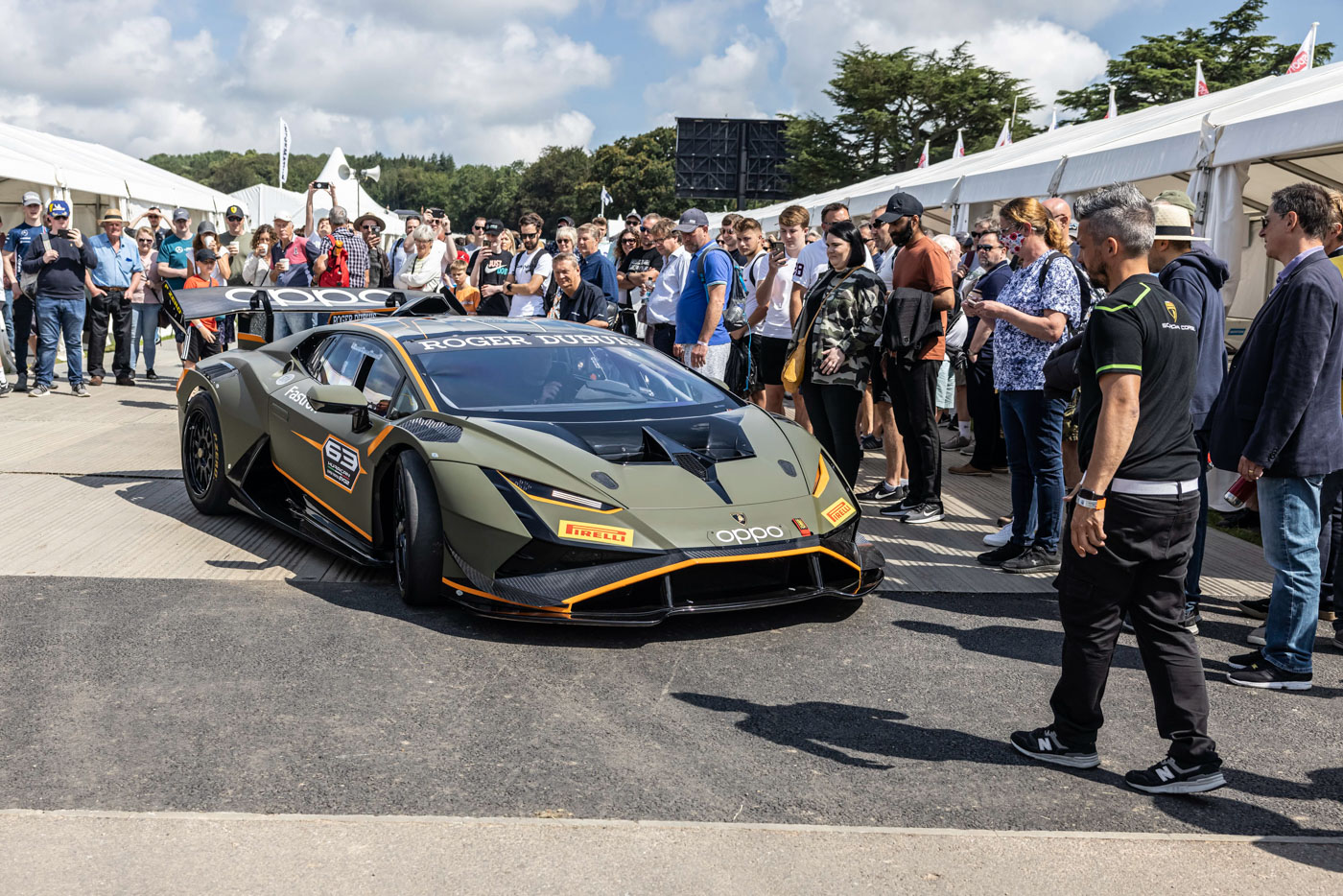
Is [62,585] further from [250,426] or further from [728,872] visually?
[728,872]

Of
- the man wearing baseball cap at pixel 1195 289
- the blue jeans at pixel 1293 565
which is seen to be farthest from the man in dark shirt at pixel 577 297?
the blue jeans at pixel 1293 565

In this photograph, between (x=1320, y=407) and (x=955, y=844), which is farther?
(x=1320, y=407)

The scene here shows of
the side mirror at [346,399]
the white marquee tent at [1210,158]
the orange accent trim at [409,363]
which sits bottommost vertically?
the side mirror at [346,399]

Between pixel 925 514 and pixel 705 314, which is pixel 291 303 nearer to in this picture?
pixel 705 314

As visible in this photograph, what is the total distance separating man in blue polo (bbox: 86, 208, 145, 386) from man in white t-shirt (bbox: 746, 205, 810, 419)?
25.8ft

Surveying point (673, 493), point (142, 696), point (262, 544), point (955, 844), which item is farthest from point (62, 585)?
point (955, 844)

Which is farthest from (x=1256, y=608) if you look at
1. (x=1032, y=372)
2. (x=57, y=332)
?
(x=57, y=332)

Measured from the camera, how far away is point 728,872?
2.92 meters

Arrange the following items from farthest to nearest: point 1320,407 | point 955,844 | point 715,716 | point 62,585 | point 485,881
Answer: point 62,585, point 1320,407, point 715,716, point 955,844, point 485,881

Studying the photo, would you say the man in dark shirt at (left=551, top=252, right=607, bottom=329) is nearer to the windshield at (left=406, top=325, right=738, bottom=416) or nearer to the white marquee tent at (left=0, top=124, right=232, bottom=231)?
the windshield at (left=406, top=325, right=738, bottom=416)

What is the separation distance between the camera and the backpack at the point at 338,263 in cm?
1273

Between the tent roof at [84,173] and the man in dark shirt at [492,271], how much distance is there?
6021 mm

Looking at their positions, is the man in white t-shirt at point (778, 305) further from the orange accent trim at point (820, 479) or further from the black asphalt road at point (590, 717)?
the black asphalt road at point (590, 717)

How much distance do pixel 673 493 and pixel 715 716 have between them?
1123mm
